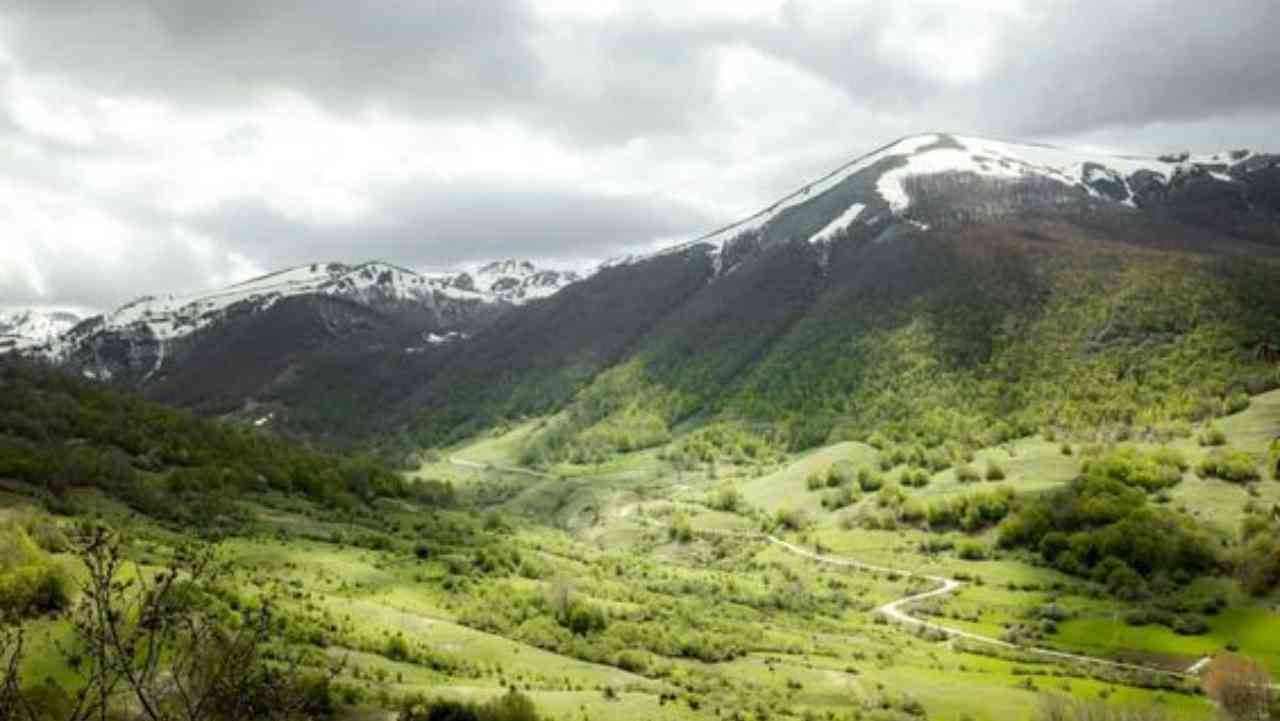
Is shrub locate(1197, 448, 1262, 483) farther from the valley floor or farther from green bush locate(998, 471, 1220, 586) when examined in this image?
green bush locate(998, 471, 1220, 586)

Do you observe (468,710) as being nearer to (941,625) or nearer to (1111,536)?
(941,625)

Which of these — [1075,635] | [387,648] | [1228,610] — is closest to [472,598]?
[387,648]

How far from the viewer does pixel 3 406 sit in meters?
195

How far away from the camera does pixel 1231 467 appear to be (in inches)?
7603

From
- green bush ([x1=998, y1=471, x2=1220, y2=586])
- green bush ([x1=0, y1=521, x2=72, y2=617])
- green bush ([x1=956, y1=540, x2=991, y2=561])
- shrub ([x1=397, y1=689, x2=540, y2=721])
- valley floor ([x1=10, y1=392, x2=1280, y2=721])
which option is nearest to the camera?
shrub ([x1=397, y1=689, x2=540, y2=721])

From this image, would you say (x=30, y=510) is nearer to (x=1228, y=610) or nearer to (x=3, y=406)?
(x=3, y=406)

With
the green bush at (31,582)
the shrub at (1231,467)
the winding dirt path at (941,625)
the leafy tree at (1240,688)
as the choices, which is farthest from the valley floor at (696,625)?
the shrub at (1231,467)

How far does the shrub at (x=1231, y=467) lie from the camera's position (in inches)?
7539

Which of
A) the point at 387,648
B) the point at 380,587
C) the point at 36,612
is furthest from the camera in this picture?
the point at 380,587

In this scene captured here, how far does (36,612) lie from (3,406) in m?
135

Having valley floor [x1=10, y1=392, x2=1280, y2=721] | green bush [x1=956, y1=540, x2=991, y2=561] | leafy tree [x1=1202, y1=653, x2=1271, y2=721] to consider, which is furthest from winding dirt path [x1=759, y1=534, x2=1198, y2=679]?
green bush [x1=956, y1=540, x2=991, y2=561]

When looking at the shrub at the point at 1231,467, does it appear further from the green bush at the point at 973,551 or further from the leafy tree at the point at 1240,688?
the leafy tree at the point at 1240,688

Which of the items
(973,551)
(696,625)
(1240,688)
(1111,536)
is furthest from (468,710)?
(1111,536)

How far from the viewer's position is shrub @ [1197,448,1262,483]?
628ft
